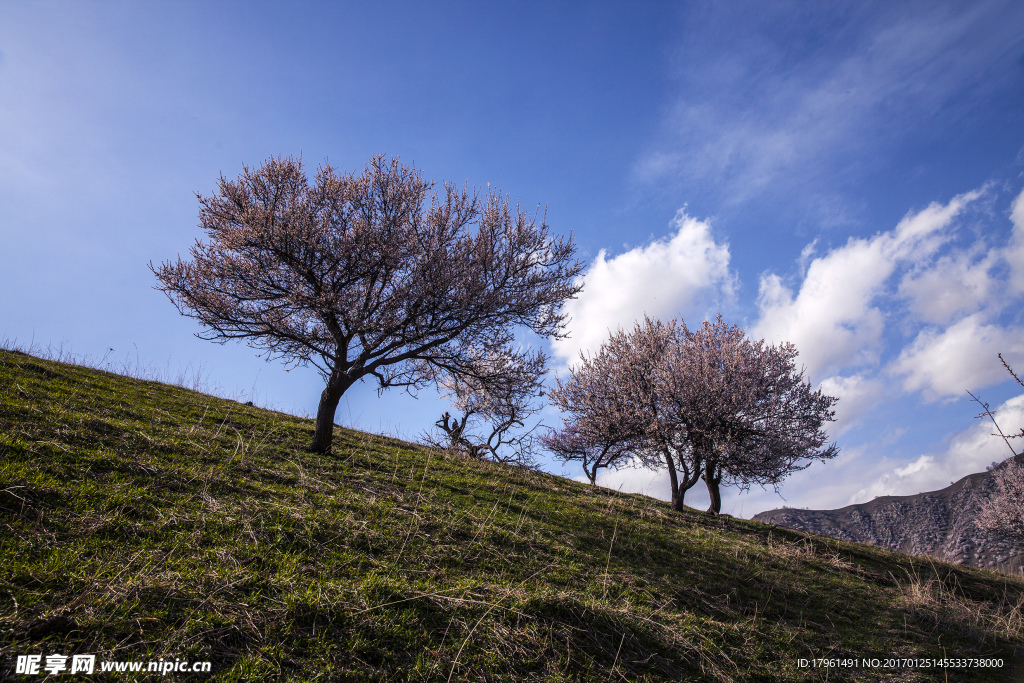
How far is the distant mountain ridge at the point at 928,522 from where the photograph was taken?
3508 cm

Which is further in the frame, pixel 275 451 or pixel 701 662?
pixel 275 451

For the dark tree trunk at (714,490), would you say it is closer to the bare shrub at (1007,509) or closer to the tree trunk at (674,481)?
the tree trunk at (674,481)

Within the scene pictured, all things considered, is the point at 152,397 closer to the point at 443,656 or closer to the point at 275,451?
the point at 275,451

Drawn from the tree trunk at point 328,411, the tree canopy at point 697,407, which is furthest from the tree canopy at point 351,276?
the tree canopy at point 697,407

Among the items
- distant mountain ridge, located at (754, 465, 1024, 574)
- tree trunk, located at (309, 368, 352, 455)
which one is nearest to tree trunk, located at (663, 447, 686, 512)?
tree trunk, located at (309, 368, 352, 455)

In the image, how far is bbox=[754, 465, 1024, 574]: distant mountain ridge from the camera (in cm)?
3508

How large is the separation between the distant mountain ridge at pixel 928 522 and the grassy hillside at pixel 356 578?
31.1m

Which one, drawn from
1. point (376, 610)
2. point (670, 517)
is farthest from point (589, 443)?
point (376, 610)

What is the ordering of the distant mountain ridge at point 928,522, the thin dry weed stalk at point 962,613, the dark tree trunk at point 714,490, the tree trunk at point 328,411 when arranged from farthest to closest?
the distant mountain ridge at point 928,522 < the dark tree trunk at point 714,490 < the tree trunk at point 328,411 < the thin dry weed stalk at point 962,613

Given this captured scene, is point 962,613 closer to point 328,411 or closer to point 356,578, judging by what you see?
point 356,578

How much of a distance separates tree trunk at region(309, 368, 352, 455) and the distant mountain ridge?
35930mm

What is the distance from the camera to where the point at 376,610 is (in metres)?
4.50

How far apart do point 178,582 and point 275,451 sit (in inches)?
254

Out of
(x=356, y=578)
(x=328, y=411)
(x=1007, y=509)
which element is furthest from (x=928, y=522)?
(x=356, y=578)
